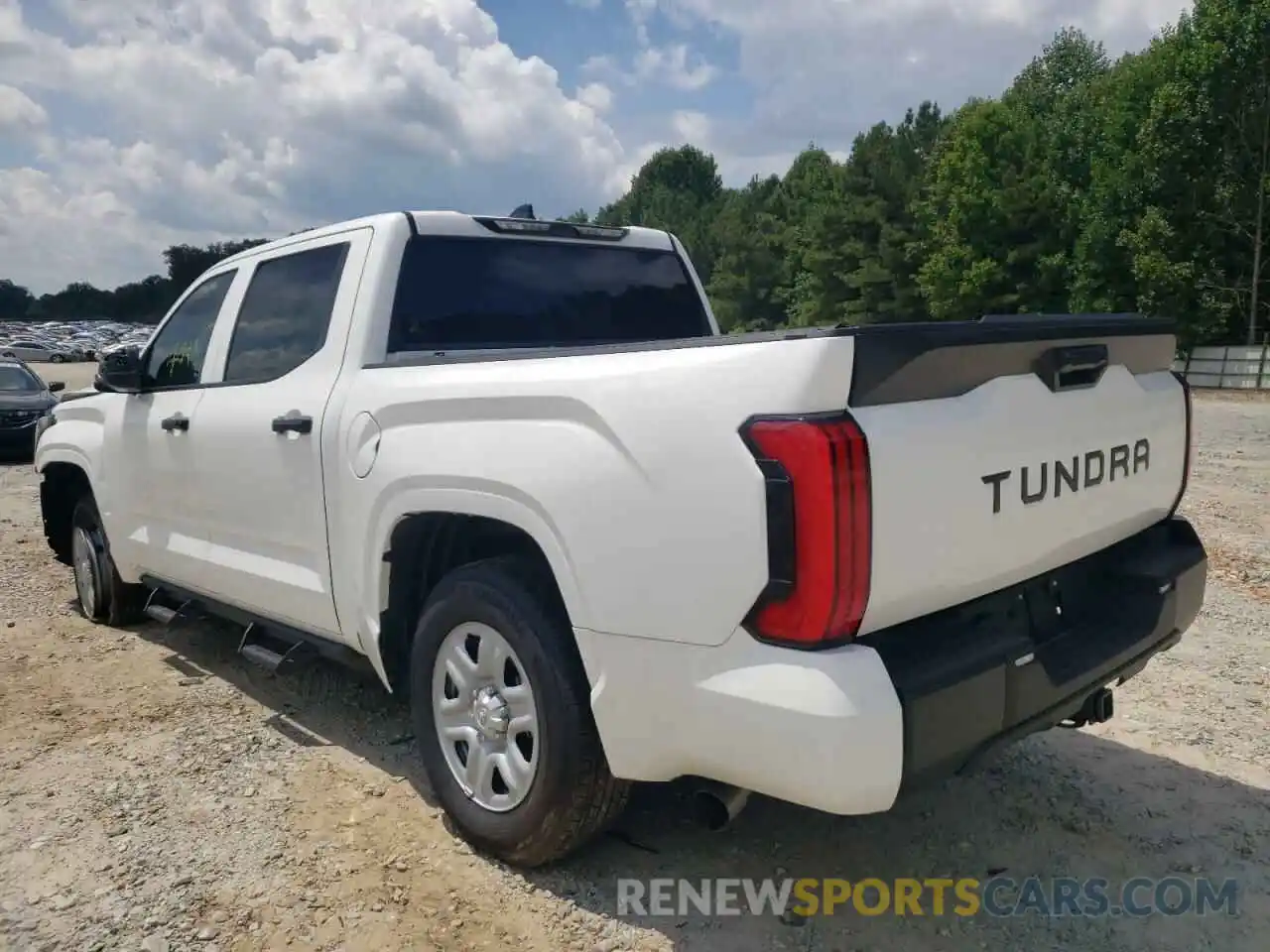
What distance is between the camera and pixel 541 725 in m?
2.77

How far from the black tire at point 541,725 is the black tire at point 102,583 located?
3.25 meters

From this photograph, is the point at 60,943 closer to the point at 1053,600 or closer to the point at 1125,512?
the point at 1053,600

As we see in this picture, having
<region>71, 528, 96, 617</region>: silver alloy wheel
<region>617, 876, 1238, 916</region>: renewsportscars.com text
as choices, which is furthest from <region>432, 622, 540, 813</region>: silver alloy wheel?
<region>71, 528, 96, 617</region>: silver alloy wheel

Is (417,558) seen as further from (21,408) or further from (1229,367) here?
(1229,367)

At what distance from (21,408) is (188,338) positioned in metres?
12.3

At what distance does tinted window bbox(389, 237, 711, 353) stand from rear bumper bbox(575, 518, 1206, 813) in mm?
1672

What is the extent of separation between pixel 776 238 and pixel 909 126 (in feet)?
27.8

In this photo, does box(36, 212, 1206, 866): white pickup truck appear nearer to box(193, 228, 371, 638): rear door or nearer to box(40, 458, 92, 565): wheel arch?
box(193, 228, 371, 638): rear door

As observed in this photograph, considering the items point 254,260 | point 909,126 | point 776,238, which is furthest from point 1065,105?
point 254,260

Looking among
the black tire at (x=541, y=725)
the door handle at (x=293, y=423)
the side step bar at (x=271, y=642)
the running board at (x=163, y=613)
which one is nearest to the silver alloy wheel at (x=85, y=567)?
the running board at (x=163, y=613)

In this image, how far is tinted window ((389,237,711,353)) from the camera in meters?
3.77

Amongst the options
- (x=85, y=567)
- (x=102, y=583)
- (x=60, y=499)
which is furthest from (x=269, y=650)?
(x=60, y=499)

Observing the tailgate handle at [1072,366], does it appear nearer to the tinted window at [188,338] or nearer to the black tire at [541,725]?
the black tire at [541,725]

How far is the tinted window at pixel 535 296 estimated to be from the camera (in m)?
3.77
